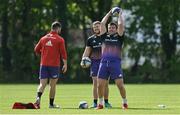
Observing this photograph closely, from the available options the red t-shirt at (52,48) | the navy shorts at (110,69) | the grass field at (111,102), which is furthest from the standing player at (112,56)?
the red t-shirt at (52,48)

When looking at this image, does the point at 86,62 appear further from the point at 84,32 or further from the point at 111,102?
the point at 84,32

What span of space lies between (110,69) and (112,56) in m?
0.34

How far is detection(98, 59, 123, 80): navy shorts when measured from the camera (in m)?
18.6

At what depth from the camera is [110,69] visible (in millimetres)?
18656

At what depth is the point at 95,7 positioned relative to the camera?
5581cm

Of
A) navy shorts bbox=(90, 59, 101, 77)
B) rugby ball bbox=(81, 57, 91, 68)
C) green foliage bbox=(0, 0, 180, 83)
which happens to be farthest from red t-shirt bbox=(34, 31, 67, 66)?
green foliage bbox=(0, 0, 180, 83)

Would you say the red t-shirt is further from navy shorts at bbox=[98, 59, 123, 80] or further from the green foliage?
the green foliage

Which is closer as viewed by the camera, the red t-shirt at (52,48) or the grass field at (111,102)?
the grass field at (111,102)

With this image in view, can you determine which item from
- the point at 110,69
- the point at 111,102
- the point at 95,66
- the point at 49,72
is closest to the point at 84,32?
the point at 111,102

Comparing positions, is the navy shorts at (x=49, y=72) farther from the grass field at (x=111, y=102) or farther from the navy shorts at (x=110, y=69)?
the navy shorts at (x=110, y=69)

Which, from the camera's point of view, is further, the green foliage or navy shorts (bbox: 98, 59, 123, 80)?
the green foliage

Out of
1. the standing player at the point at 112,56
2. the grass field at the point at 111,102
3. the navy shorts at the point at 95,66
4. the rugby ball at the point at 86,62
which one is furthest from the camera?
the navy shorts at the point at 95,66

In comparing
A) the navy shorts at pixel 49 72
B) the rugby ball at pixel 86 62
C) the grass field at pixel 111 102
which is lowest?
the grass field at pixel 111 102

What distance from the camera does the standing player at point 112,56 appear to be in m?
18.6
